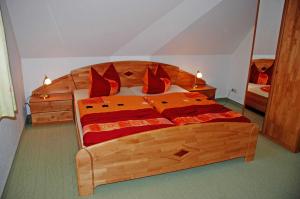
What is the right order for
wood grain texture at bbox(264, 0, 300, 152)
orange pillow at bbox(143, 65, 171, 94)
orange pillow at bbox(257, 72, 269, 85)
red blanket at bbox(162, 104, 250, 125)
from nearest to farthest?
red blanket at bbox(162, 104, 250, 125) → wood grain texture at bbox(264, 0, 300, 152) → orange pillow at bbox(257, 72, 269, 85) → orange pillow at bbox(143, 65, 171, 94)

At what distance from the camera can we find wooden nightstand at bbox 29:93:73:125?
3547mm

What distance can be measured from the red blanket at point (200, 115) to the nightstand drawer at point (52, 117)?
1.74 meters

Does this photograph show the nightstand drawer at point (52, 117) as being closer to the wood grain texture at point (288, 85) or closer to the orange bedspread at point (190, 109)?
the orange bedspread at point (190, 109)

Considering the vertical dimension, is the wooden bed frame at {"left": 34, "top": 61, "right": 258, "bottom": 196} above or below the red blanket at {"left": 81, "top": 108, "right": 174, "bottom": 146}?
below

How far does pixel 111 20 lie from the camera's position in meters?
3.25

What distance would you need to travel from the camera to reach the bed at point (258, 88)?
3330mm

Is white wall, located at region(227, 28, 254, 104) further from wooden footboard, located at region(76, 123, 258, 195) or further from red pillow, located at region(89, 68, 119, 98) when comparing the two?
red pillow, located at region(89, 68, 119, 98)

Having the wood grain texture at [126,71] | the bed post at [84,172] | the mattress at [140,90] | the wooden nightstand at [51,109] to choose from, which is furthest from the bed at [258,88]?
the wooden nightstand at [51,109]

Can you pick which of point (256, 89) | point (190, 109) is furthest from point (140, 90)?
point (256, 89)

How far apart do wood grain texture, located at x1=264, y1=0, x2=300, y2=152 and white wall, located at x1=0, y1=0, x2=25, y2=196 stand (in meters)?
3.41

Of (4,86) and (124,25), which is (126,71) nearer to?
(124,25)

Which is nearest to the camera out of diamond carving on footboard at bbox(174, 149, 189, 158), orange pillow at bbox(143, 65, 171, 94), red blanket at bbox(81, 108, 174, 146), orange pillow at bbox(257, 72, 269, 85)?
red blanket at bbox(81, 108, 174, 146)

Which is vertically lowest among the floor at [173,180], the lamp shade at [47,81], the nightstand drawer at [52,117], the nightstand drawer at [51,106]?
the floor at [173,180]

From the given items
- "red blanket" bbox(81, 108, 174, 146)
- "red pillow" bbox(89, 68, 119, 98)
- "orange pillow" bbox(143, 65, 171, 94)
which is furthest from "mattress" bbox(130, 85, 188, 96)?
A: "red blanket" bbox(81, 108, 174, 146)
